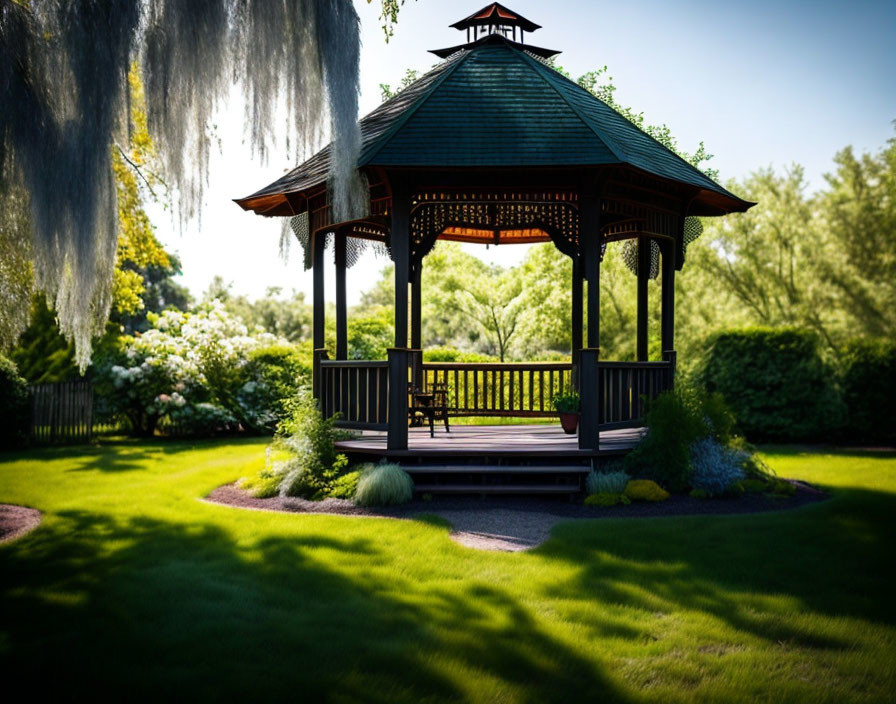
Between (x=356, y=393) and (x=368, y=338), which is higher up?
(x=368, y=338)

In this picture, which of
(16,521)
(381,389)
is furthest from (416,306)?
(16,521)

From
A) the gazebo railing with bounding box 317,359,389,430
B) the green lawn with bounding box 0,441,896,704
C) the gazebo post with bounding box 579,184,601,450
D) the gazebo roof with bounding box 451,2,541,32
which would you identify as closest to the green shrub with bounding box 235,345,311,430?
the gazebo railing with bounding box 317,359,389,430

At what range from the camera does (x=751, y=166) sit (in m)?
20.5

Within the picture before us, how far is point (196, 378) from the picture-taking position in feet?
49.1

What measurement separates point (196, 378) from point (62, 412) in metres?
2.46

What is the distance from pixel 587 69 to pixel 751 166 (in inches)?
220

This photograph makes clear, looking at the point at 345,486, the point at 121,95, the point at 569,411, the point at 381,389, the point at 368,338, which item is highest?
the point at 121,95

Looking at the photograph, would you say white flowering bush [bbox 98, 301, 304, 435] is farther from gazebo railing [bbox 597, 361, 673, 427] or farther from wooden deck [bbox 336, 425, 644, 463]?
gazebo railing [bbox 597, 361, 673, 427]

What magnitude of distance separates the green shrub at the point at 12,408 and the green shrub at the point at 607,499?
34.8 feet

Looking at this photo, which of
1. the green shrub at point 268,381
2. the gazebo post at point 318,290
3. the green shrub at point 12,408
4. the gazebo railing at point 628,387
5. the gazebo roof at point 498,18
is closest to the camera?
the gazebo railing at point 628,387

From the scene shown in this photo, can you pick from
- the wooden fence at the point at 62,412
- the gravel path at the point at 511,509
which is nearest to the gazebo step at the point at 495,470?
the gravel path at the point at 511,509

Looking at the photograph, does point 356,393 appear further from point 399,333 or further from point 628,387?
point 628,387

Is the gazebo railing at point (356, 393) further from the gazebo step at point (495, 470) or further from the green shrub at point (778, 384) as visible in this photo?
the green shrub at point (778, 384)

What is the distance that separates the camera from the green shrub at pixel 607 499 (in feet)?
25.7
